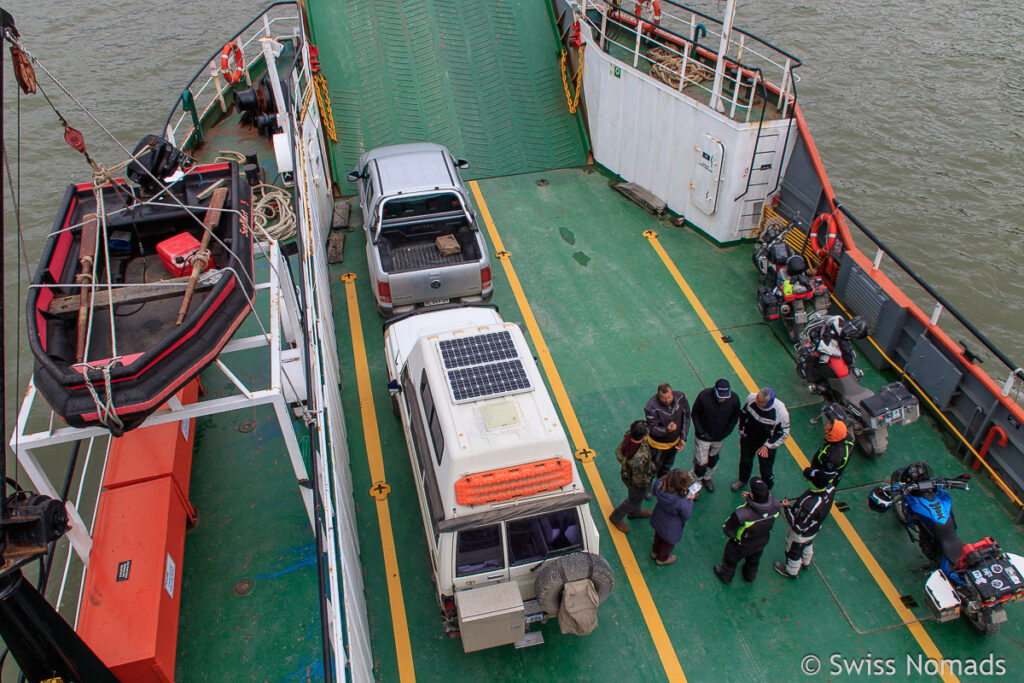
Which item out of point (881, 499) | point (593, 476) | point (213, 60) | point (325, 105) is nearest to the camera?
point (881, 499)

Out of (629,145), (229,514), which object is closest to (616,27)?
(629,145)

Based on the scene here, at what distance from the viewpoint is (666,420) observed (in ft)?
23.6

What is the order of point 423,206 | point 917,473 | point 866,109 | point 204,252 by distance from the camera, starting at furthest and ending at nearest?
point 866,109 < point 423,206 < point 917,473 < point 204,252

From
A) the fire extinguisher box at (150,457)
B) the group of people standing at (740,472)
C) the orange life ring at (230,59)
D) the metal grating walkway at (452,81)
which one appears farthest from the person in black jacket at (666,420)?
the orange life ring at (230,59)

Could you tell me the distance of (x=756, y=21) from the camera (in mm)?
21625

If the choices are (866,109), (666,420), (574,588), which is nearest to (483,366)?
(666,420)

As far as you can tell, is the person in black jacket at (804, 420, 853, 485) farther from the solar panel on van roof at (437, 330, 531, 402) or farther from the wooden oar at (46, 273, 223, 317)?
the wooden oar at (46, 273, 223, 317)

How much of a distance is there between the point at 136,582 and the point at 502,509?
3.18 m

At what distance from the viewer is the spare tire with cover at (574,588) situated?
19.6 feet

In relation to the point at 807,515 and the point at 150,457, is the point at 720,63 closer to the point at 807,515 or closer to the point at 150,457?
the point at 807,515

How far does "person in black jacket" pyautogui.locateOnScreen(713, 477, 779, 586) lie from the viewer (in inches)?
254

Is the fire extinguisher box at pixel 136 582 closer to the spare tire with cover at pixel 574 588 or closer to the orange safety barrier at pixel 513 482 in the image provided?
the orange safety barrier at pixel 513 482

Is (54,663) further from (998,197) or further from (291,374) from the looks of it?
(998,197)

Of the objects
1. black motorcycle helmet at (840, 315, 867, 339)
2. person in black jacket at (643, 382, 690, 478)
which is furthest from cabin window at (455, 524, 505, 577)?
black motorcycle helmet at (840, 315, 867, 339)
